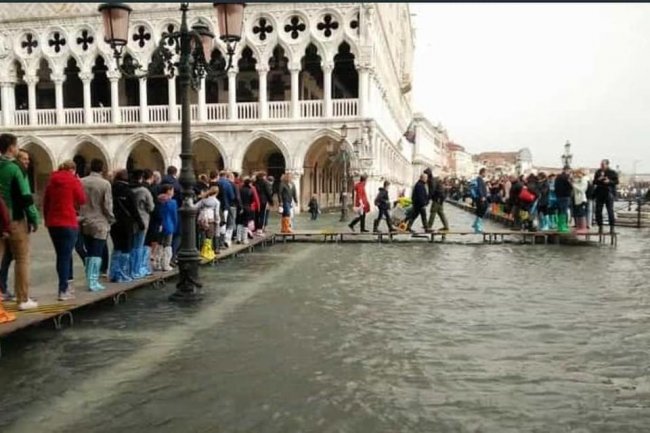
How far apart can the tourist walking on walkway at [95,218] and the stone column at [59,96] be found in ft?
90.1

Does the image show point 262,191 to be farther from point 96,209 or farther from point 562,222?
point 96,209

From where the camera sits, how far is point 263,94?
3164cm

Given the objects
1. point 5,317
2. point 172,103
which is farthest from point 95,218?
point 172,103

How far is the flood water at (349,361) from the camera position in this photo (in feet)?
14.7

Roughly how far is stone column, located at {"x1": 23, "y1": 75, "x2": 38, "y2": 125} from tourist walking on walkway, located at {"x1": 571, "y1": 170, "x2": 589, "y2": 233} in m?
27.5

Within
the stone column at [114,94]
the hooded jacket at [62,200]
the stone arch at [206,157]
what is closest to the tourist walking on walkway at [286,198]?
the hooded jacket at [62,200]

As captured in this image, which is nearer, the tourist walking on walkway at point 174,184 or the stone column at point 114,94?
the tourist walking on walkway at point 174,184

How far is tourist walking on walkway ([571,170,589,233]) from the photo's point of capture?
17.3 m

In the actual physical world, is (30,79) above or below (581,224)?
above

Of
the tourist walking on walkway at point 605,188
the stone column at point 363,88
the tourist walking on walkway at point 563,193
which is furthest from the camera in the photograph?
the stone column at point 363,88

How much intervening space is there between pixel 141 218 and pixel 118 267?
829 millimetres

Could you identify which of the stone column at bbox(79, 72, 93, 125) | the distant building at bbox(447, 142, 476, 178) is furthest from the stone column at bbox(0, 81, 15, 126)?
the distant building at bbox(447, 142, 476, 178)

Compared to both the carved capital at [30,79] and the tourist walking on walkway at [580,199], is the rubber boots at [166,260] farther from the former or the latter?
the carved capital at [30,79]

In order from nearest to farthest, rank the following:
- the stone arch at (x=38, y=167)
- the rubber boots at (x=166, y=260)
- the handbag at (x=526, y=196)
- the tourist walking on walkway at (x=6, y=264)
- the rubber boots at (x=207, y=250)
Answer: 1. the tourist walking on walkway at (x=6, y=264)
2. the rubber boots at (x=166, y=260)
3. the rubber boots at (x=207, y=250)
4. the handbag at (x=526, y=196)
5. the stone arch at (x=38, y=167)
